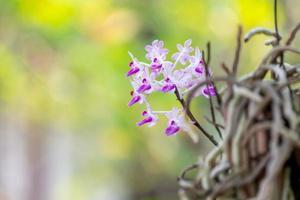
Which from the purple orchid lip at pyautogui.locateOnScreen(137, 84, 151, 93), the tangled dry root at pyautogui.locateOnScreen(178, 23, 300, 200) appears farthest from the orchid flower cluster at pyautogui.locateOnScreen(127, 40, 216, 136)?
the tangled dry root at pyautogui.locateOnScreen(178, 23, 300, 200)

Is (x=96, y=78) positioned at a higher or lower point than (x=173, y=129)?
higher

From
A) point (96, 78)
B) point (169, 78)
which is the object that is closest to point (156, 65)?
point (169, 78)

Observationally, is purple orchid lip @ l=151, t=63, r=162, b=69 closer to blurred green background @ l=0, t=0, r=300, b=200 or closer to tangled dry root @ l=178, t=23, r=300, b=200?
tangled dry root @ l=178, t=23, r=300, b=200

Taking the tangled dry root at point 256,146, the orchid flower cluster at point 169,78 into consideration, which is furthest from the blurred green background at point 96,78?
the tangled dry root at point 256,146

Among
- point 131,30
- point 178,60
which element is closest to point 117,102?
point 131,30

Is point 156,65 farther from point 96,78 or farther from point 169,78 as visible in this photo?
point 96,78

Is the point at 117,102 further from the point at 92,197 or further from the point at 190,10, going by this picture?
the point at 92,197
